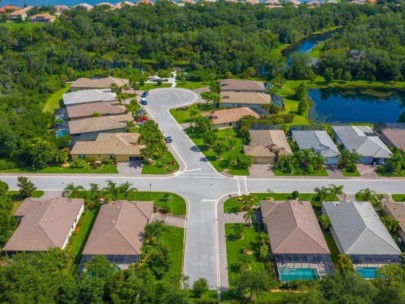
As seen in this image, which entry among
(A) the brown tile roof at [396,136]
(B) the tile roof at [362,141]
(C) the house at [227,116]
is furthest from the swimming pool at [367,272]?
(C) the house at [227,116]

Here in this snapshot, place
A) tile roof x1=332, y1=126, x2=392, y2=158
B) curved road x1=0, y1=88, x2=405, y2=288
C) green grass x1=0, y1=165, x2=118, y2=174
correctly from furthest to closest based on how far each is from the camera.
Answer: tile roof x1=332, y1=126, x2=392, y2=158
green grass x1=0, y1=165, x2=118, y2=174
curved road x1=0, y1=88, x2=405, y2=288

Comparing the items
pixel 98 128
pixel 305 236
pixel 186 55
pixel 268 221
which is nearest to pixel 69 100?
pixel 98 128

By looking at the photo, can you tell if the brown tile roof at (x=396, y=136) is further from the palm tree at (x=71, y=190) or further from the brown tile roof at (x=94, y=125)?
the palm tree at (x=71, y=190)

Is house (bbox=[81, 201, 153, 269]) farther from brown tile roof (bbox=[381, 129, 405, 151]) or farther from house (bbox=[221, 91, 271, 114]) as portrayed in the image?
brown tile roof (bbox=[381, 129, 405, 151])

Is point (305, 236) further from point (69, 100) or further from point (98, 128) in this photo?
point (69, 100)

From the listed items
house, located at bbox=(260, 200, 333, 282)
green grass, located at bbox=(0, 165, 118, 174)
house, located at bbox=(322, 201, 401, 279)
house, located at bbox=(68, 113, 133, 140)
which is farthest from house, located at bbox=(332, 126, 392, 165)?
house, located at bbox=(68, 113, 133, 140)

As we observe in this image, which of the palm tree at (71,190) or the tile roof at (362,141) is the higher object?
the tile roof at (362,141)

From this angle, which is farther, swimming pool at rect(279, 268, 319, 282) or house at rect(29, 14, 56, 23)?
house at rect(29, 14, 56, 23)
